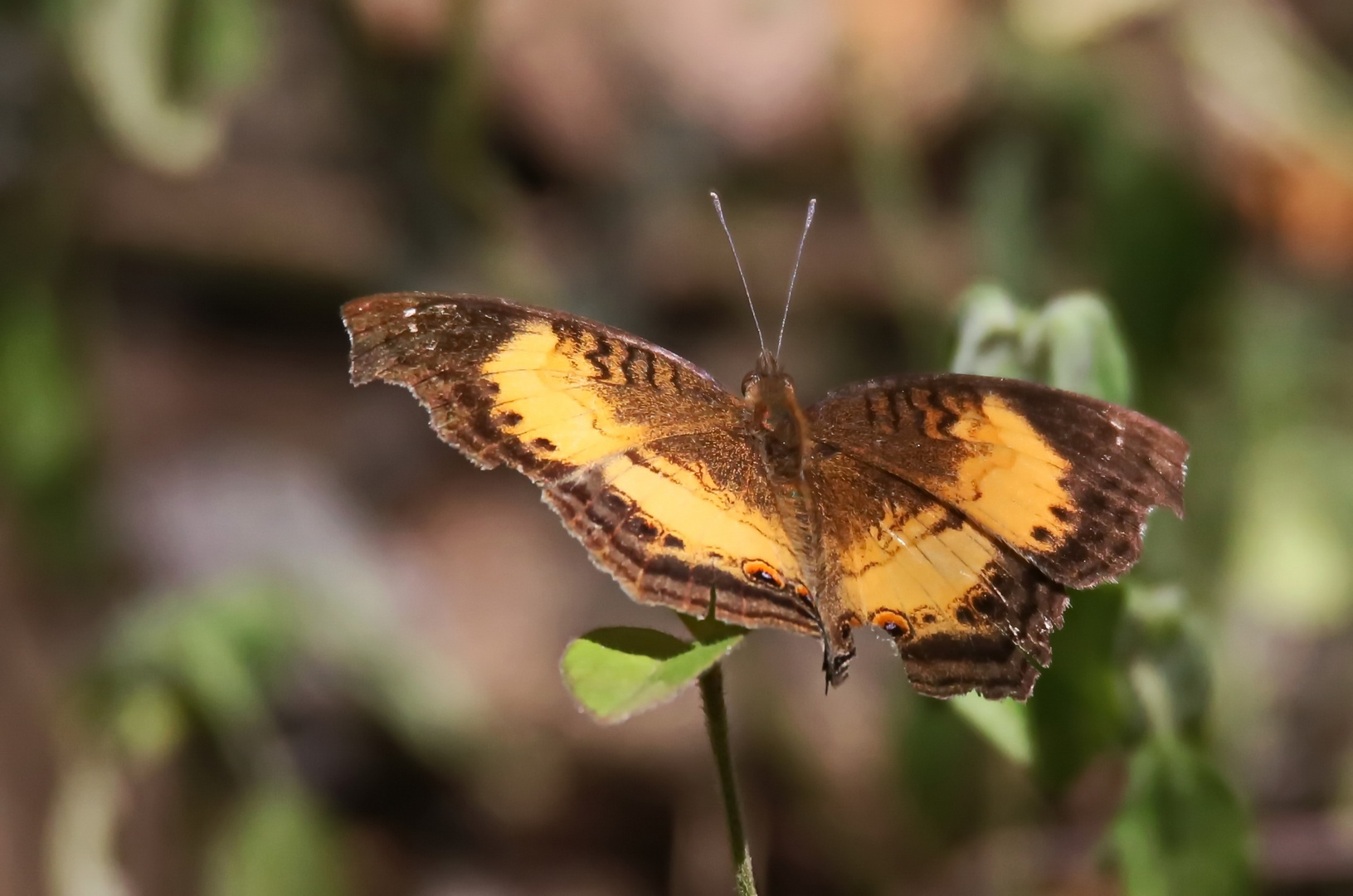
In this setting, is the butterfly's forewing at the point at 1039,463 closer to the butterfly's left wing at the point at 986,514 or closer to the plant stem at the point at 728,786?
the butterfly's left wing at the point at 986,514

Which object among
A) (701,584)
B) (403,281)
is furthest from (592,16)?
(701,584)

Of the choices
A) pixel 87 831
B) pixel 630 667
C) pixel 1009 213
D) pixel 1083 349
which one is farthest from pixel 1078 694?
pixel 87 831

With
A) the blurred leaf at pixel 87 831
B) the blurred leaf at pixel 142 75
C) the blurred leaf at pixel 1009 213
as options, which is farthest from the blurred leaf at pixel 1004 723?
the blurred leaf at pixel 142 75

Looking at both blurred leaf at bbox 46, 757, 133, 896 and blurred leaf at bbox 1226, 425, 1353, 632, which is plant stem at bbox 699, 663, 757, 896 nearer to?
blurred leaf at bbox 46, 757, 133, 896

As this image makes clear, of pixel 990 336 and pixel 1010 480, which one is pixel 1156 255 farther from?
pixel 1010 480

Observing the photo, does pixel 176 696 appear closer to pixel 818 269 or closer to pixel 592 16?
pixel 818 269

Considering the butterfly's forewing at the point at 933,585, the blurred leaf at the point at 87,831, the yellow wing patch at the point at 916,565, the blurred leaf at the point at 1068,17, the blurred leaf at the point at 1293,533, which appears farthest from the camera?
the blurred leaf at the point at 1293,533
